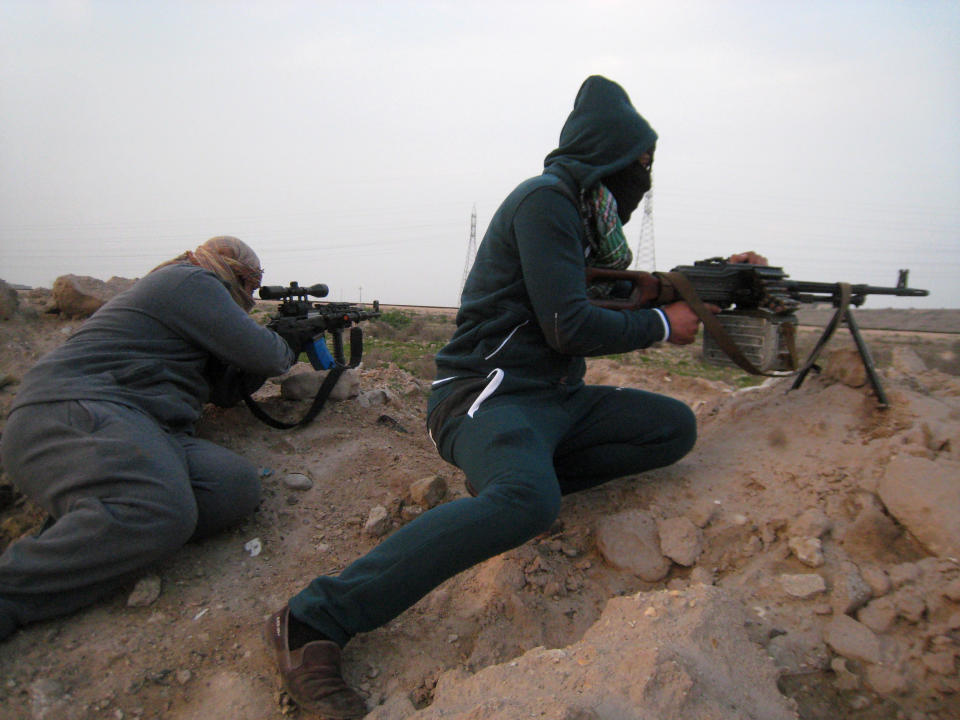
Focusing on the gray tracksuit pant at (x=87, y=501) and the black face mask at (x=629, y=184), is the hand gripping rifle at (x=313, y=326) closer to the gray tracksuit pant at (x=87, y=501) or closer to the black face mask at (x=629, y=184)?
the gray tracksuit pant at (x=87, y=501)

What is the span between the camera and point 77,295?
167 inches

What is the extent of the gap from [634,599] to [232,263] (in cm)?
242

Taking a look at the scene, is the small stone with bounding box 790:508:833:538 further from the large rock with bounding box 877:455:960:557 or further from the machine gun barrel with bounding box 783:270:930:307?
the machine gun barrel with bounding box 783:270:930:307

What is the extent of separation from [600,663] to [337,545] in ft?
4.82

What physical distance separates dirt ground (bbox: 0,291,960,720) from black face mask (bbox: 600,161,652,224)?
131cm

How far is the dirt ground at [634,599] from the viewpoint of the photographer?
1.69 m

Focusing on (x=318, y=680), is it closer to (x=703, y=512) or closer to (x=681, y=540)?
(x=681, y=540)

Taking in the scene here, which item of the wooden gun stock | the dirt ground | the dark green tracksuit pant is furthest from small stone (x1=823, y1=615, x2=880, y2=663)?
the wooden gun stock

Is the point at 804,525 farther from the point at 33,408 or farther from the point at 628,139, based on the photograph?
the point at 33,408

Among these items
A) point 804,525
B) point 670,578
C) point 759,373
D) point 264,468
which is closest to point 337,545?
point 264,468

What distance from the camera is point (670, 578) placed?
244 centimetres

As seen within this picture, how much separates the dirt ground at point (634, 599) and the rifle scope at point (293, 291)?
2.88 feet

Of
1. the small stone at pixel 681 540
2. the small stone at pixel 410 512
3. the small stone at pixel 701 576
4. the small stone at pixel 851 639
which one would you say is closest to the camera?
the small stone at pixel 851 639

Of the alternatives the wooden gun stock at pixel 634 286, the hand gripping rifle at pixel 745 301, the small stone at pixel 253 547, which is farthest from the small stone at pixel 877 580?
the small stone at pixel 253 547
